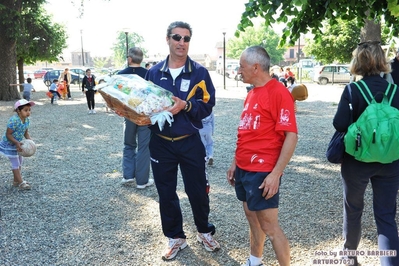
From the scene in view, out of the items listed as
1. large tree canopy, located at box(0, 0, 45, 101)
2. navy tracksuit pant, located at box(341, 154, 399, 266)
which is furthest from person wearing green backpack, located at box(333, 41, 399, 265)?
large tree canopy, located at box(0, 0, 45, 101)

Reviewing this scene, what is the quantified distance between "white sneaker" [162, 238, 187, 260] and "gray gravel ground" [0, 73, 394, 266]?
0.20 ft

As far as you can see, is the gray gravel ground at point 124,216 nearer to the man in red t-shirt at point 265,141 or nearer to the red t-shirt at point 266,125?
the man in red t-shirt at point 265,141

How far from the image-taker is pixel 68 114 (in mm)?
16125

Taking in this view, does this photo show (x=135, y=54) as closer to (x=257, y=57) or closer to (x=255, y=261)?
(x=257, y=57)

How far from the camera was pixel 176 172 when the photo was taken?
353 centimetres

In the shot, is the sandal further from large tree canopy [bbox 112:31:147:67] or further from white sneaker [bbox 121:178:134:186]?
large tree canopy [bbox 112:31:147:67]

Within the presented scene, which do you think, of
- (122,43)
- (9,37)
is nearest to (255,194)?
(9,37)

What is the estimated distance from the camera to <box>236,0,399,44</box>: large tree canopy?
516cm

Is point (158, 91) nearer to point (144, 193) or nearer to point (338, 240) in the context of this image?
point (338, 240)

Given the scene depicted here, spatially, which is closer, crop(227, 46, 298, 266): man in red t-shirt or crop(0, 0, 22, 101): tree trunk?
crop(227, 46, 298, 266): man in red t-shirt

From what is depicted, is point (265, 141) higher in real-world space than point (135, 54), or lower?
lower

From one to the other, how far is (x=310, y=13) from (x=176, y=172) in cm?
378

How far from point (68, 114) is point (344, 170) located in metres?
14.7

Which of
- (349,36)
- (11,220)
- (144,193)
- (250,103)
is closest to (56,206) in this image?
(11,220)
